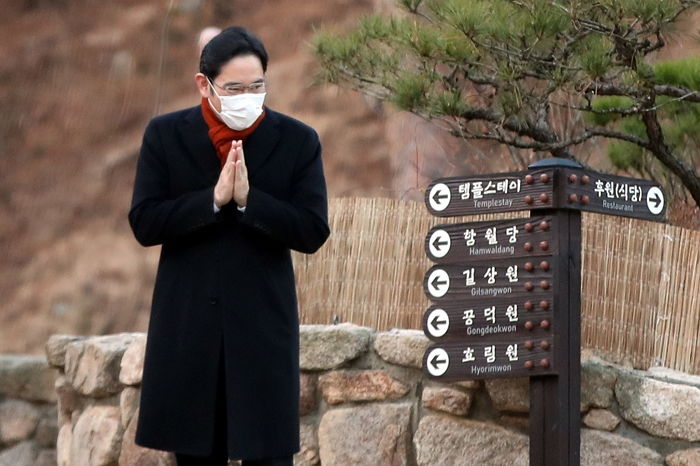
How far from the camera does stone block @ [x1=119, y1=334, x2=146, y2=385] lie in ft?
16.5

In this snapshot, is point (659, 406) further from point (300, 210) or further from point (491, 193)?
point (300, 210)

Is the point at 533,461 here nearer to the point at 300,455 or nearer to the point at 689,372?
the point at 689,372

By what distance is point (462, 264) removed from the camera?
4.13 meters

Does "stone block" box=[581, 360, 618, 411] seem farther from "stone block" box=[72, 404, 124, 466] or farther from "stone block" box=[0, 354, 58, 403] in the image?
"stone block" box=[0, 354, 58, 403]

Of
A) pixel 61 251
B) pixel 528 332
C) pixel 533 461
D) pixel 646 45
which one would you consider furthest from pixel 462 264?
pixel 61 251

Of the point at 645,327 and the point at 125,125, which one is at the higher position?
the point at 125,125

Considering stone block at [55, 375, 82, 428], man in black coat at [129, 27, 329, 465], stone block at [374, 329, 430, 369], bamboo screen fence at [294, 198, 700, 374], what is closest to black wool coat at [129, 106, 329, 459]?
man in black coat at [129, 27, 329, 465]

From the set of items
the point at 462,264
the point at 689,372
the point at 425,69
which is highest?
the point at 425,69

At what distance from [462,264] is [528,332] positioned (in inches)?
11.7

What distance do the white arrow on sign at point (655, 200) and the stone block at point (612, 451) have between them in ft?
2.33

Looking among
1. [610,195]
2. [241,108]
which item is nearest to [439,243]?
[610,195]

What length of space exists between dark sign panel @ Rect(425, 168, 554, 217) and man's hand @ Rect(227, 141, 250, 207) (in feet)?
4.04

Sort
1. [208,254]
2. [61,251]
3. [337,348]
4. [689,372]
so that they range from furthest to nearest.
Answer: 1. [61,251]
2. [337,348]
3. [689,372]
4. [208,254]

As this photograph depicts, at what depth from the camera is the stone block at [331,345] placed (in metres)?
4.69
